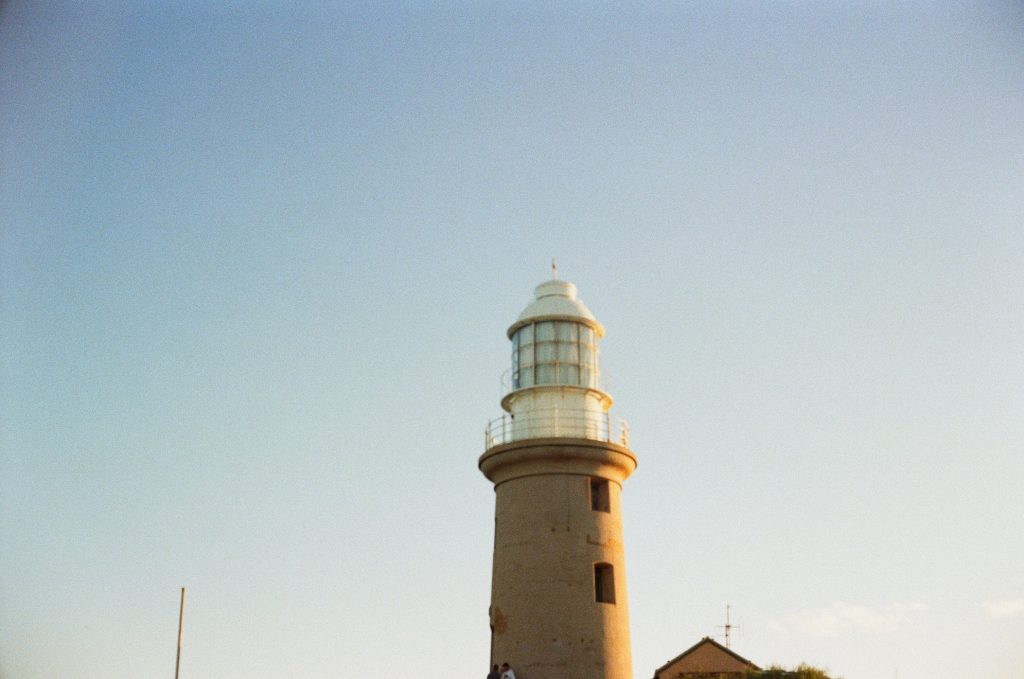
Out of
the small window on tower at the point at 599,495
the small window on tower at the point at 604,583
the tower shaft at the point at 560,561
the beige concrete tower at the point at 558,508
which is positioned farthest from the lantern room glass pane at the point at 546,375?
the small window on tower at the point at 604,583

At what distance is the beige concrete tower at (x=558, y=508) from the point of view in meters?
22.3

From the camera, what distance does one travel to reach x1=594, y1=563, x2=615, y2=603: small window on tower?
904 inches

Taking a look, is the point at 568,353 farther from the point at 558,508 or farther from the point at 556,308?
the point at 558,508

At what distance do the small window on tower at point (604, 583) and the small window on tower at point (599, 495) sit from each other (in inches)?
45.2

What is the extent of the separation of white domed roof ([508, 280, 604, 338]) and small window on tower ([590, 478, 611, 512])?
3224 mm

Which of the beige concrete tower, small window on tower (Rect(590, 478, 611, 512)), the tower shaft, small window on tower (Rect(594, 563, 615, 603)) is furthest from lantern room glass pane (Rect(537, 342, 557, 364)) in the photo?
small window on tower (Rect(594, 563, 615, 603))

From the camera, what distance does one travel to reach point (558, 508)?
23.1m

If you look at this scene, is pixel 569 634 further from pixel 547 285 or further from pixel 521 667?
pixel 547 285

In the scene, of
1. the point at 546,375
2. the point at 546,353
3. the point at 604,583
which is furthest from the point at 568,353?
A: the point at 604,583

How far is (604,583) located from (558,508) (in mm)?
1745

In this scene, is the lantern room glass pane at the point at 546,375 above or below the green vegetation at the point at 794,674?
above

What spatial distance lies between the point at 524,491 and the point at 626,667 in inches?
155

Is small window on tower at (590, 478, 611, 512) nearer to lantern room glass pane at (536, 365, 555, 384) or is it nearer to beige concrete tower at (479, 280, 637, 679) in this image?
beige concrete tower at (479, 280, 637, 679)

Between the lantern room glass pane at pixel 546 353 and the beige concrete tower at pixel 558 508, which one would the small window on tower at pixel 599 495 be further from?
the lantern room glass pane at pixel 546 353
